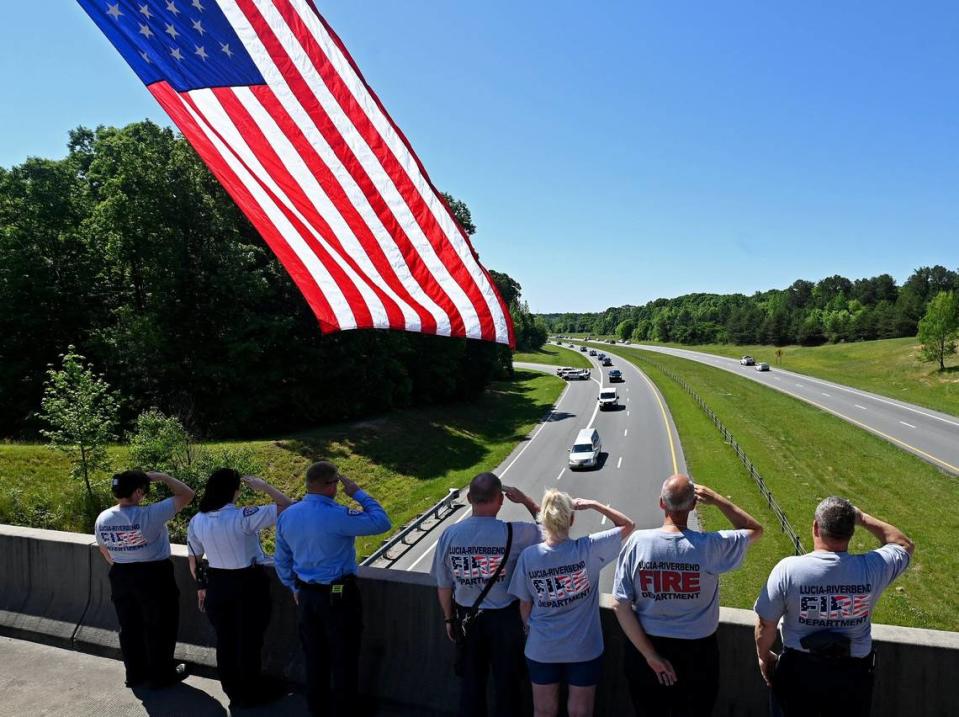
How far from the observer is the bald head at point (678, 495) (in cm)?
338

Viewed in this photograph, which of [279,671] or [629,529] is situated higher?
[629,529]

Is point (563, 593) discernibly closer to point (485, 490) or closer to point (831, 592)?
point (485, 490)

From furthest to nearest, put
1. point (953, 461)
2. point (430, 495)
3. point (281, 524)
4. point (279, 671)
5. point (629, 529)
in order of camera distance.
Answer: point (953, 461) → point (430, 495) → point (279, 671) → point (281, 524) → point (629, 529)

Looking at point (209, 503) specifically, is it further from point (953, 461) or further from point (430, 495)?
point (953, 461)

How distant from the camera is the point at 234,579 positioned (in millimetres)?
4598

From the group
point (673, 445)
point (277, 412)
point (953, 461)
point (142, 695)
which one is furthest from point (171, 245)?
point (953, 461)

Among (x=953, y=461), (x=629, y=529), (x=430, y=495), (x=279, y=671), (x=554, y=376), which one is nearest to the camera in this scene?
(x=629, y=529)

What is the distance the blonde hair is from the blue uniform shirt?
1.18m

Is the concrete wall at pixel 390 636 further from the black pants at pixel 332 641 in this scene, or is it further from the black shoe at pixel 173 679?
the black pants at pixel 332 641

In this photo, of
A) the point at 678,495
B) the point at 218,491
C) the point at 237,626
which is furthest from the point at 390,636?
the point at 678,495

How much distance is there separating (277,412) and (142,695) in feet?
106

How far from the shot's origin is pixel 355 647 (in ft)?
14.2

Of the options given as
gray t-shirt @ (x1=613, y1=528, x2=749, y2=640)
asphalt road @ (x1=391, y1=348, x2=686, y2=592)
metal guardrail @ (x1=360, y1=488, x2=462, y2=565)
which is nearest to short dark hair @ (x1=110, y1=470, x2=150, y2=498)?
gray t-shirt @ (x1=613, y1=528, x2=749, y2=640)

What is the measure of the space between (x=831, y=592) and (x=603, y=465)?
29.4 meters
